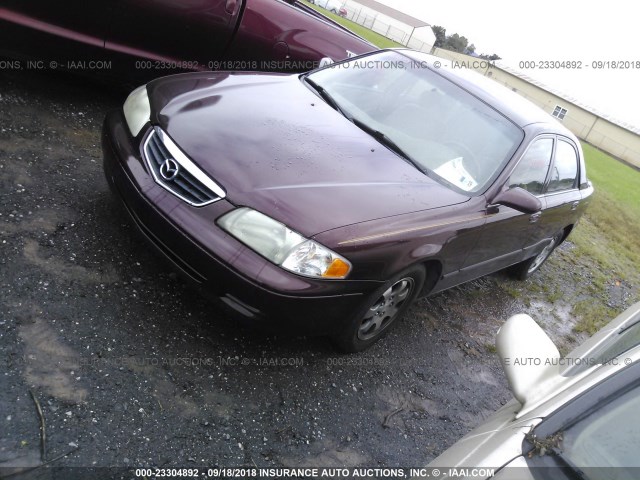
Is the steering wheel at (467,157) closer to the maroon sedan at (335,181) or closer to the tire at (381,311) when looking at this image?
the maroon sedan at (335,181)

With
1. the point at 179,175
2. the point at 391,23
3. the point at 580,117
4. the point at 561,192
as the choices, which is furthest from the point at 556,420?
the point at 391,23

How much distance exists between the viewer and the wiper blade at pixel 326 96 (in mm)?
3466

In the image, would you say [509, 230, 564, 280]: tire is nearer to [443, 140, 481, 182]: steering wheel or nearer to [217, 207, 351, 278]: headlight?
[443, 140, 481, 182]: steering wheel

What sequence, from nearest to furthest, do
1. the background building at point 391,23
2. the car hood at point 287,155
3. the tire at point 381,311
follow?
the car hood at point 287,155, the tire at point 381,311, the background building at point 391,23

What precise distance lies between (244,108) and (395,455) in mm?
2148

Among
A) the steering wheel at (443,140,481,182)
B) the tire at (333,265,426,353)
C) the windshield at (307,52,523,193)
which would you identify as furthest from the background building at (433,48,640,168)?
the tire at (333,265,426,353)

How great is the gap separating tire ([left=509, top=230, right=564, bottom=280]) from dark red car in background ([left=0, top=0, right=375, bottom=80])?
2858 mm

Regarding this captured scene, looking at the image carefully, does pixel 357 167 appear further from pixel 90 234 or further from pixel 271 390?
pixel 90 234

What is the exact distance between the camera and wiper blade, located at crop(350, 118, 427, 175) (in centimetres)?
317

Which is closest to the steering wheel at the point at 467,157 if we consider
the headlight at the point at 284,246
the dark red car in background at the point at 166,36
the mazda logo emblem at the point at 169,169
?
the headlight at the point at 284,246

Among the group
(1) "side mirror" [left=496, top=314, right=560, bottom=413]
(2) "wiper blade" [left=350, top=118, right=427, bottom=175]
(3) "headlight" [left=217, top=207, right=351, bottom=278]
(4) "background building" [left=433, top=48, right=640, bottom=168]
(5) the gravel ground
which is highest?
(4) "background building" [left=433, top=48, right=640, bottom=168]

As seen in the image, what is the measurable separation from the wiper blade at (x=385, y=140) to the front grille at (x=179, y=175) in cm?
126

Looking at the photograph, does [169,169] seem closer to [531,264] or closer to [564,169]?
[564,169]

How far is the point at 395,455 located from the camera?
2568mm
